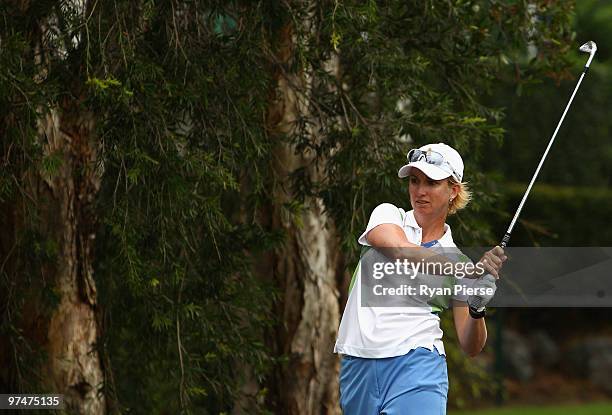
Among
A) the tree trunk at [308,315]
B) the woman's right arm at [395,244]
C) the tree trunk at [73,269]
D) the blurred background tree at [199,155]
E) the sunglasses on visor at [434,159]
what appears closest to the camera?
the woman's right arm at [395,244]

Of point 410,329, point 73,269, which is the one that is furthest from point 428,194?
point 73,269

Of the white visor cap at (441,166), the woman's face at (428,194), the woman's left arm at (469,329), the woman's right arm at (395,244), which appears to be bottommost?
the woman's left arm at (469,329)

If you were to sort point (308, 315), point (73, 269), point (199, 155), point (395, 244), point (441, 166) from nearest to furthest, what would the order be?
point (395, 244)
point (441, 166)
point (199, 155)
point (73, 269)
point (308, 315)

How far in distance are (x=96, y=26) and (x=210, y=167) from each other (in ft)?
3.01

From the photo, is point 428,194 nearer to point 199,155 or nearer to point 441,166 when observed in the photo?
point 441,166

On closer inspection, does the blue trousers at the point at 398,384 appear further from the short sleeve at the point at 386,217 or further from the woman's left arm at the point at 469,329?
the short sleeve at the point at 386,217

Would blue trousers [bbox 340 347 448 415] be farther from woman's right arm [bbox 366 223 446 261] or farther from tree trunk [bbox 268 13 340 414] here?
tree trunk [bbox 268 13 340 414]

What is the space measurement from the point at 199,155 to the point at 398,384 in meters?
1.99

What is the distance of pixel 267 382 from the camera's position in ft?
27.4

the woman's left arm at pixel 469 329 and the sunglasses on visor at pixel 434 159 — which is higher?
the sunglasses on visor at pixel 434 159

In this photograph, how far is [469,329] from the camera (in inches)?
186

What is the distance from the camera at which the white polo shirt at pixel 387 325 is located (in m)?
4.62

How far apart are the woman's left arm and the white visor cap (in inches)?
20.1

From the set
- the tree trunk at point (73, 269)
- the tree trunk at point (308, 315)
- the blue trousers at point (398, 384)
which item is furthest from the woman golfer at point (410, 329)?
the tree trunk at point (308, 315)
